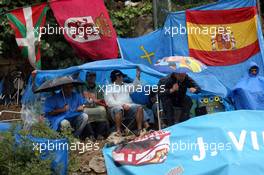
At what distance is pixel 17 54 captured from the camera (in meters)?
14.6

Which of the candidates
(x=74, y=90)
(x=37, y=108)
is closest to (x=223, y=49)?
(x=74, y=90)

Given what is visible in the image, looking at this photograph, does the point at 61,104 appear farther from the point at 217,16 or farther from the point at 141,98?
the point at 217,16

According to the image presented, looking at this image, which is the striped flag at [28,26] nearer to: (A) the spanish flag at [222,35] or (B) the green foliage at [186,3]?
(A) the spanish flag at [222,35]

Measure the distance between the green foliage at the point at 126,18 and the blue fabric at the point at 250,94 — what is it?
5.40 m

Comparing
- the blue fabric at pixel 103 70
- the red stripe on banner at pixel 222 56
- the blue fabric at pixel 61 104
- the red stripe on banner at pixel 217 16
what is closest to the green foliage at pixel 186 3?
the red stripe on banner at pixel 217 16

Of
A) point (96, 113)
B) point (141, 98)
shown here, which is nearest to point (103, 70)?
point (96, 113)

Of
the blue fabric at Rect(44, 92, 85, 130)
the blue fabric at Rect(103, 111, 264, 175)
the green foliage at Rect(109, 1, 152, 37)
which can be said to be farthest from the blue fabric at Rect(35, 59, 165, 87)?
the green foliage at Rect(109, 1, 152, 37)

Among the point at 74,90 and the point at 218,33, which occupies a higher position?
the point at 218,33

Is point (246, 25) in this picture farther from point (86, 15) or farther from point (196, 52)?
point (86, 15)

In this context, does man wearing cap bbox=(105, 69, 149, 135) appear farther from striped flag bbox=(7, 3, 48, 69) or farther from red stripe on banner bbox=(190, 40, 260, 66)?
red stripe on banner bbox=(190, 40, 260, 66)

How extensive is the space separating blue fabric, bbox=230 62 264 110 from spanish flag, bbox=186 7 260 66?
1864 millimetres

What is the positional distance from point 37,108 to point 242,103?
363 cm

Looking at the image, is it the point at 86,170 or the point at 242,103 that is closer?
the point at 86,170

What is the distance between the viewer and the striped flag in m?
10.2
